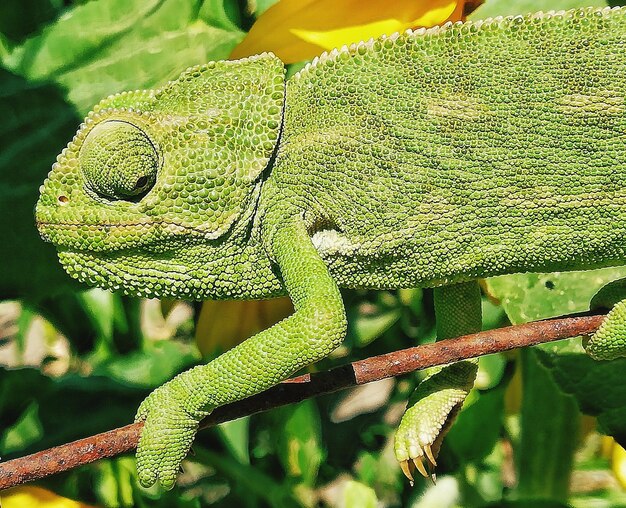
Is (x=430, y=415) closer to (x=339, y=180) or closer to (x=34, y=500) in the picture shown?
(x=339, y=180)

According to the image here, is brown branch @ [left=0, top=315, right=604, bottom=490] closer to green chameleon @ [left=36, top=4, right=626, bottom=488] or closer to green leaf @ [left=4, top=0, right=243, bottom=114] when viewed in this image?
green chameleon @ [left=36, top=4, right=626, bottom=488]

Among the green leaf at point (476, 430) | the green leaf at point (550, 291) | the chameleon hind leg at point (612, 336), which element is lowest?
the green leaf at point (476, 430)

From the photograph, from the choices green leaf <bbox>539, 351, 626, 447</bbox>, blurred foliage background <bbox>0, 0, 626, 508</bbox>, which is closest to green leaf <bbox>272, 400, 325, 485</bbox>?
blurred foliage background <bbox>0, 0, 626, 508</bbox>

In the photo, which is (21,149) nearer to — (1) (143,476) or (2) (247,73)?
(2) (247,73)

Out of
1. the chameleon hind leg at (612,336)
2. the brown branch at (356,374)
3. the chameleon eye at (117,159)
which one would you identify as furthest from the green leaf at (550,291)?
the chameleon eye at (117,159)

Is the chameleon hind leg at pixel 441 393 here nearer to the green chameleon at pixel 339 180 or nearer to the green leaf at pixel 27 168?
the green chameleon at pixel 339 180
